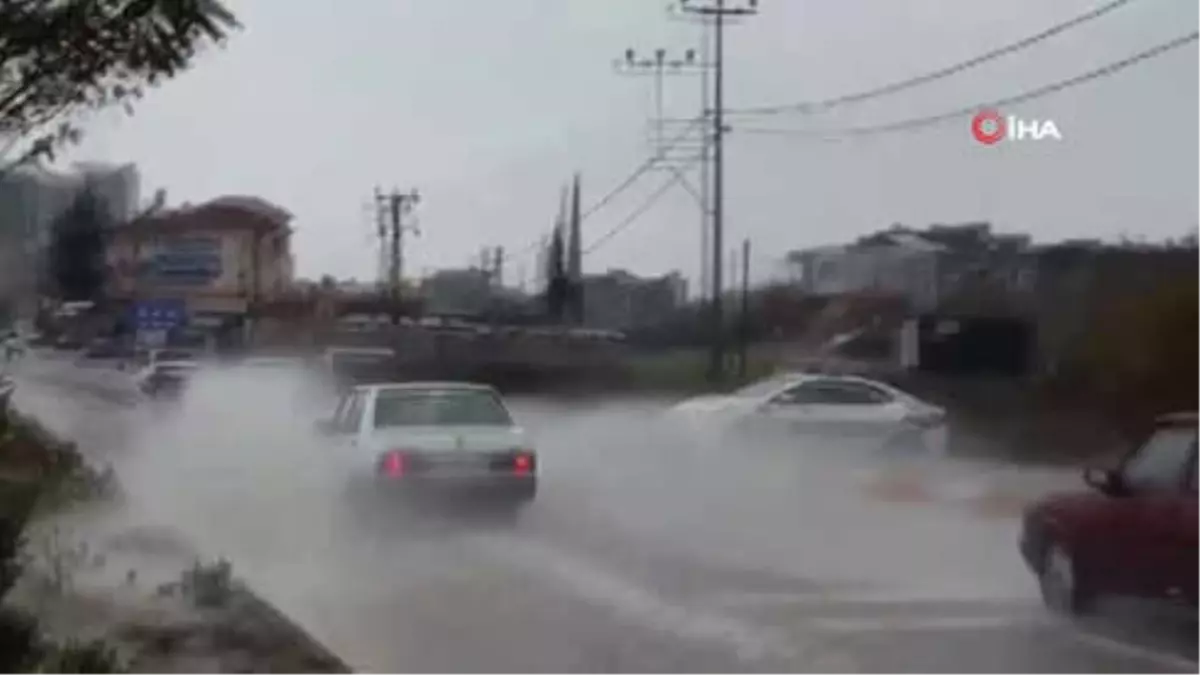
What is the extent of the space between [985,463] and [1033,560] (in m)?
23.9

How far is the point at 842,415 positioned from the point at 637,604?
68.3ft

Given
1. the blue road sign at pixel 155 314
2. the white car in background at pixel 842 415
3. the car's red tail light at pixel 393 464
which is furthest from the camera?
the blue road sign at pixel 155 314

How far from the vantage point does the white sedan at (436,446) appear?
968 inches

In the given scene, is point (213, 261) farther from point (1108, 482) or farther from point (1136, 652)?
point (1136, 652)

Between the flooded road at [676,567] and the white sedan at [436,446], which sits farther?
the white sedan at [436,446]

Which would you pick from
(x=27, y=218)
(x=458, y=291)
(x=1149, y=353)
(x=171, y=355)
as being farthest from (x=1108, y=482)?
(x=458, y=291)

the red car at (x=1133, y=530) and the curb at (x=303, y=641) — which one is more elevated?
the red car at (x=1133, y=530)

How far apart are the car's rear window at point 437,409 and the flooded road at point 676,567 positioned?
89 centimetres

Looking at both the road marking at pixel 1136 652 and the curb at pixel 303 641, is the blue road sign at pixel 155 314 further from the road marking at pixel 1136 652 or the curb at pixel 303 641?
the road marking at pixel 1136 652

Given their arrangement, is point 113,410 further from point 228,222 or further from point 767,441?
point 767,441

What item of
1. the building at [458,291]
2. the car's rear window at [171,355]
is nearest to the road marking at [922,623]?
the car's rear window at [171,355]

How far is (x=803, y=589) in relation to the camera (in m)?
18.9

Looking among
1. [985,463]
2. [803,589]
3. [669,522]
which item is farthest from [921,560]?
[985,463]

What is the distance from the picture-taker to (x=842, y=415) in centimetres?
3853
